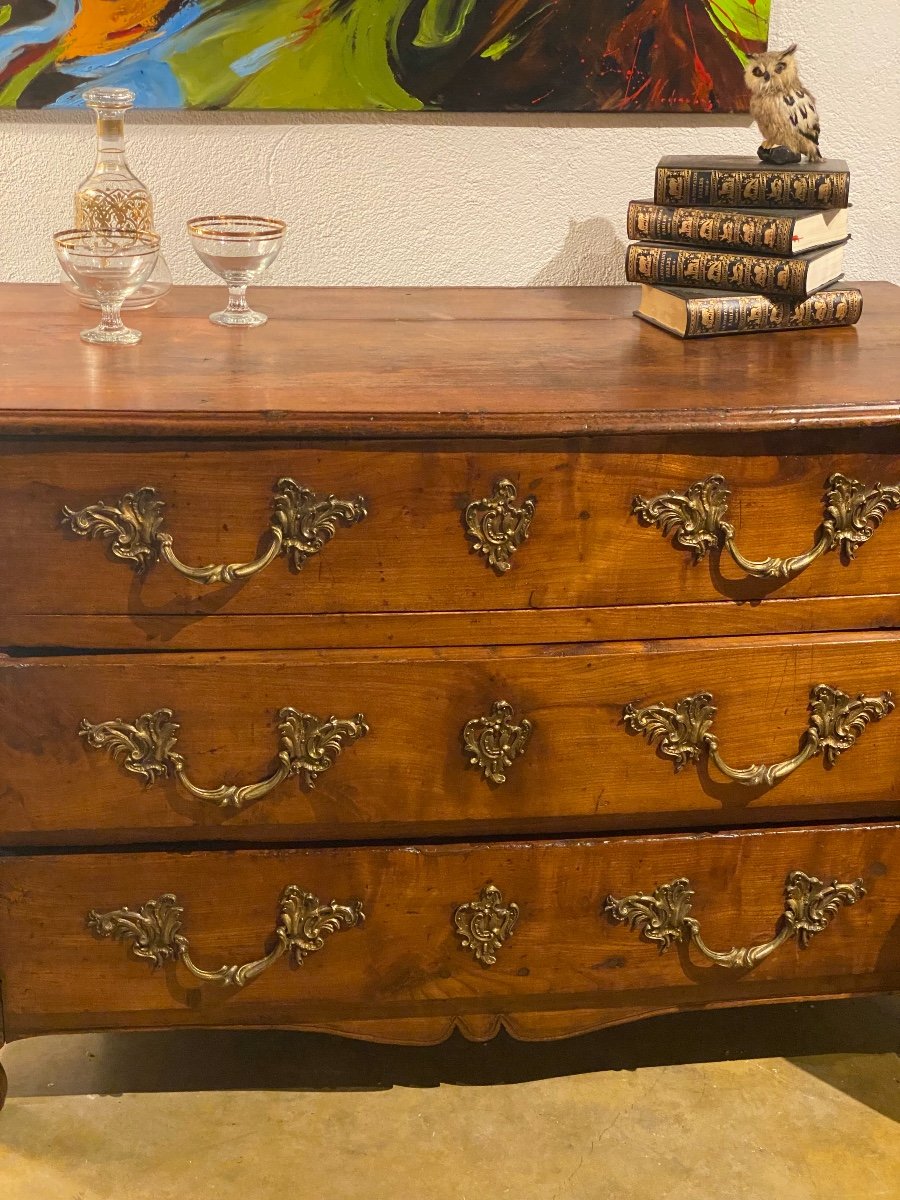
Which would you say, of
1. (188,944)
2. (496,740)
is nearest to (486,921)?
(496,740)

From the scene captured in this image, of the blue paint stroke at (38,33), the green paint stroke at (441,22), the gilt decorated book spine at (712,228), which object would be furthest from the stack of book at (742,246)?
the blue paint stroke at (38,33)

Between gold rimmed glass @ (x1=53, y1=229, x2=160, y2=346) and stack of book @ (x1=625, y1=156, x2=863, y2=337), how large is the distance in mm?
562

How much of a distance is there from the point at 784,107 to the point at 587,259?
34 cm

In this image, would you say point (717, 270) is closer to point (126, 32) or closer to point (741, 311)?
point (741, 311)

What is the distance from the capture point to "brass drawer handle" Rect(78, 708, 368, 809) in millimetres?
1220

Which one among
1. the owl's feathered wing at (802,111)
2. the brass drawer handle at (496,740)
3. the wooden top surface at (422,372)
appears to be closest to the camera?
the wooden top surface at (422,372)

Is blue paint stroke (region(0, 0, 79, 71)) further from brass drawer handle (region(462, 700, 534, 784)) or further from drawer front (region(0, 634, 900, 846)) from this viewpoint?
brass drawer handle (region(462, 700, 534, 784))

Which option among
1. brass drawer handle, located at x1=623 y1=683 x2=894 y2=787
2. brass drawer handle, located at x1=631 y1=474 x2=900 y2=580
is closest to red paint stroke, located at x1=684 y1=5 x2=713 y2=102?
brass drawer handle, located at x1=631 y1=474 x2=900 y2=580

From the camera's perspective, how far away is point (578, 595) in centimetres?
122

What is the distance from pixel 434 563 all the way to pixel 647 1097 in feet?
2.42

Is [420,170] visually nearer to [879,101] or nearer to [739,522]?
[879,101]

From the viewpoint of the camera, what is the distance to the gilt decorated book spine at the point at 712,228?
138 centimetres

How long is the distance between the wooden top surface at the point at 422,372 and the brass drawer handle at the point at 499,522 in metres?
0.07

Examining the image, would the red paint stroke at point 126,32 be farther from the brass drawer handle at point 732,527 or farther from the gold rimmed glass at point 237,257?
the brass drawer handle at point 732,527
